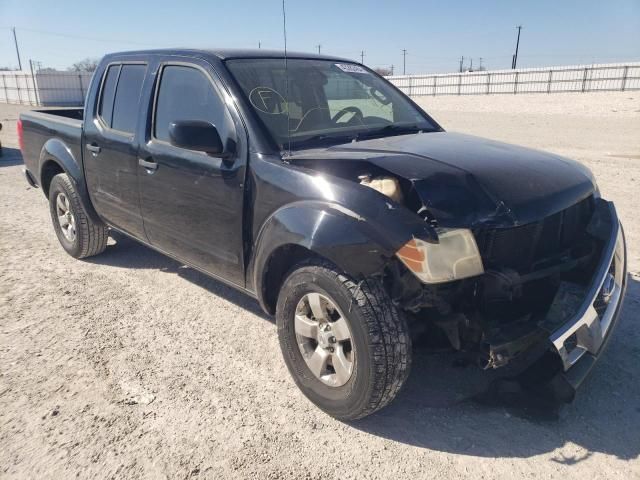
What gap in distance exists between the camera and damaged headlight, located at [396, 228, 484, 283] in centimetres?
233

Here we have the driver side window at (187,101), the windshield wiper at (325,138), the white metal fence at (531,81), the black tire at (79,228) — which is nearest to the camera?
the windshield wiper at (325,138)

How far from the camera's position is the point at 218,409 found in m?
2.92

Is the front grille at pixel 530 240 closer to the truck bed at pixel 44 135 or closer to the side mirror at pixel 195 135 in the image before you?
the side mirror at pixel 195 135

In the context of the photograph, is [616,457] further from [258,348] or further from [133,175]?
[133,175]

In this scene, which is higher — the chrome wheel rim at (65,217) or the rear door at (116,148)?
the rear door at (116,148)

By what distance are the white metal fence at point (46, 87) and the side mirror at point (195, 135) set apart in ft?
126

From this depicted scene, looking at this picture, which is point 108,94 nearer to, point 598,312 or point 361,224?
point 361,224

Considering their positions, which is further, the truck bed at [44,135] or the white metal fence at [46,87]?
the white metal fence at [46,87]

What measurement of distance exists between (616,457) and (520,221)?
1210 mm

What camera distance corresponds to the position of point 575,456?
8.25 feet

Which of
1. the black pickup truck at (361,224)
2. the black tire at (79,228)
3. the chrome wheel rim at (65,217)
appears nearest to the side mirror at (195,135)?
the black pickup truck at (361,224)

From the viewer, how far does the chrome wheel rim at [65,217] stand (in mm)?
5191

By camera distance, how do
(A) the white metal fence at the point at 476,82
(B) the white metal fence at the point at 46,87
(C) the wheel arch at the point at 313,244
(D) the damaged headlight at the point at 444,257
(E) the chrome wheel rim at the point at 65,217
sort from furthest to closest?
1. (B) the white metal fence at the point at 46,87
2. (A) the white metal fence at the point at 476,82
3. (E) the chrome wheel rim at the point at 65,217
4. (C) the wheel arch at the point at 313,244
5. (D) the damaged headlight at the point at 444,257

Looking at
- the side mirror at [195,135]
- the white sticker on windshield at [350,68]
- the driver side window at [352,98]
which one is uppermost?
the white sticker on windshield at [350,68]
